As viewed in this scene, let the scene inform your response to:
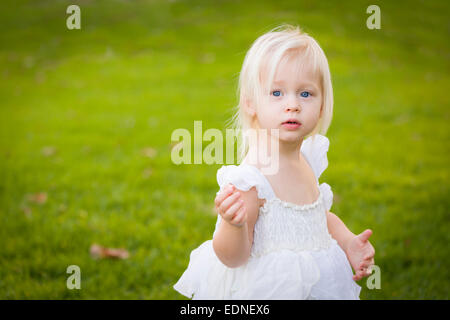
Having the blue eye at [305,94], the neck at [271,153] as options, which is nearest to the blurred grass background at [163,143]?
the neck at [271,153]

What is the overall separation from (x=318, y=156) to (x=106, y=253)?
1934mm

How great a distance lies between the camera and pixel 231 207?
1.60 meters

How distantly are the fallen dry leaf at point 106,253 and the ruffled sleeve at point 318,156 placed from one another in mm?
1831

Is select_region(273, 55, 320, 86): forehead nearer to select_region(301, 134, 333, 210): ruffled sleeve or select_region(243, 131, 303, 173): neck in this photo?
select_region(243, 131, 303, 173): neck

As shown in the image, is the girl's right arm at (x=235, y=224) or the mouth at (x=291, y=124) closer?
the girl's right arm at (x=235, y=224)

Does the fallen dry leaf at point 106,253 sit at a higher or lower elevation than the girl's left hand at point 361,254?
lower

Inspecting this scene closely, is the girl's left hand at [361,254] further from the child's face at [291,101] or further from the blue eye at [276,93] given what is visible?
the blue eye at [276,93]

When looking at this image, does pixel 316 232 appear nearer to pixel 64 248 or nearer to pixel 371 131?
pixel 64 248

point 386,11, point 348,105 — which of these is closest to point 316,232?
point 348,105

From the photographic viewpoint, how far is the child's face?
1827mm

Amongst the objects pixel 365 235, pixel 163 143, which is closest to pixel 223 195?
pixel 365 235

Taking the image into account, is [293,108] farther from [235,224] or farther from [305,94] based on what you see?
[235,224]

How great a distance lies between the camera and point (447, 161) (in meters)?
5.64

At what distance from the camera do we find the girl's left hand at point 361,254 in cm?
198
